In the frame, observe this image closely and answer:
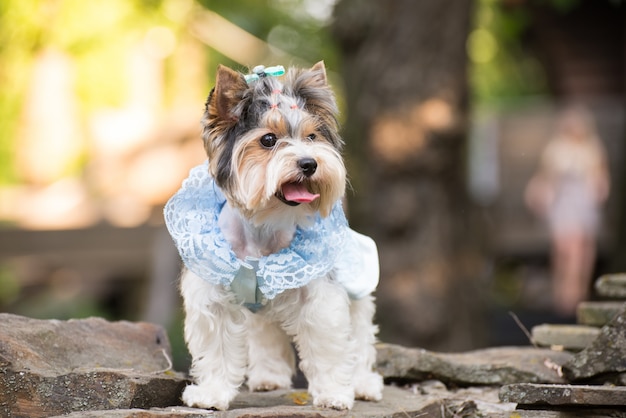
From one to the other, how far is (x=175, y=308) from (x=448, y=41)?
6.67 m

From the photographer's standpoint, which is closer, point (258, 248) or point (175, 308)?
point (258, 248)

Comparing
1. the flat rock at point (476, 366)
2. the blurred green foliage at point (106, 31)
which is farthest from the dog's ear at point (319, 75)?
the blurred green foliage at point (106, 31)

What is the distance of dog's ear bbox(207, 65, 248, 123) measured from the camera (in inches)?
187

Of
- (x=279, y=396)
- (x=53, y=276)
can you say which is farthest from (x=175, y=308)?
(x=279, y=396)

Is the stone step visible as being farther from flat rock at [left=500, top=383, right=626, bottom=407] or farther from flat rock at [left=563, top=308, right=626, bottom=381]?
flat rock at [left=500, top=383, right=626, bottom=407]

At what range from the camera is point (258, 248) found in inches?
195

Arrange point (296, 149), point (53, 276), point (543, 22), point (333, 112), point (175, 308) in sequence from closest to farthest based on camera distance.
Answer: point (296, 149)
point (333, 112)
point (175, 308)
point (53, 276)
point (543, 22)

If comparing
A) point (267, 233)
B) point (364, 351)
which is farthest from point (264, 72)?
point (364, 351)

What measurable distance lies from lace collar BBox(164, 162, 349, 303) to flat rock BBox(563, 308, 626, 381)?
143 cm

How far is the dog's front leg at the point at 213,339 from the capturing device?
192 inches

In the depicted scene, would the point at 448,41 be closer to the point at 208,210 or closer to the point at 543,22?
the point at 208,210

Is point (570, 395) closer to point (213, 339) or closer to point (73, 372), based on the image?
point (213, 339)

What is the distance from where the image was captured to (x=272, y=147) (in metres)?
4.75

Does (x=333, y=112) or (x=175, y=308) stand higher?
(x=333, y=112)
